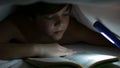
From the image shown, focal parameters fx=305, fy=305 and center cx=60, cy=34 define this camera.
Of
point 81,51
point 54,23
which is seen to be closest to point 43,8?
point 54,23

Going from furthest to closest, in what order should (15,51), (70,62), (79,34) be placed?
(79,34) → (15,51) → (70,62)

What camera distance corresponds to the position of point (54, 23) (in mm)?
764

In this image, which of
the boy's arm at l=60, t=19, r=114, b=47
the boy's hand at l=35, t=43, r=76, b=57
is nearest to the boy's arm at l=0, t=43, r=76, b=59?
the boy's hand at l=35, t=43, r=76, b=57

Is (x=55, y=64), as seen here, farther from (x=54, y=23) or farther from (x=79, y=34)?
(x=79, y=34)

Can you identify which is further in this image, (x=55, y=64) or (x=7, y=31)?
(x=7, y=31)

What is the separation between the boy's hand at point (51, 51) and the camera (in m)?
0.76

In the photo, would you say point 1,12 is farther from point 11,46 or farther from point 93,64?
point 93,64

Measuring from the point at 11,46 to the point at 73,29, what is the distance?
0.23 meters

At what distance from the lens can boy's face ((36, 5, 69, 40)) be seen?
76cm

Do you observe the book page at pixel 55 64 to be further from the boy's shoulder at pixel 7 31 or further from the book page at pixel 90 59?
the boy's shoulder at pixel 7 31

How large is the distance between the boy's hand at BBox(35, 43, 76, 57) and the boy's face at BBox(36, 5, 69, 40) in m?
0.03

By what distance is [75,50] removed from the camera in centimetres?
83

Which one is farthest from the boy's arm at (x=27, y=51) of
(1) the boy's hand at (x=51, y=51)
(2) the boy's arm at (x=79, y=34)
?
(2) the boy's arm at (x=79, y=34)

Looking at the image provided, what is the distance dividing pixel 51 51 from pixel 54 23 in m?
0.07
